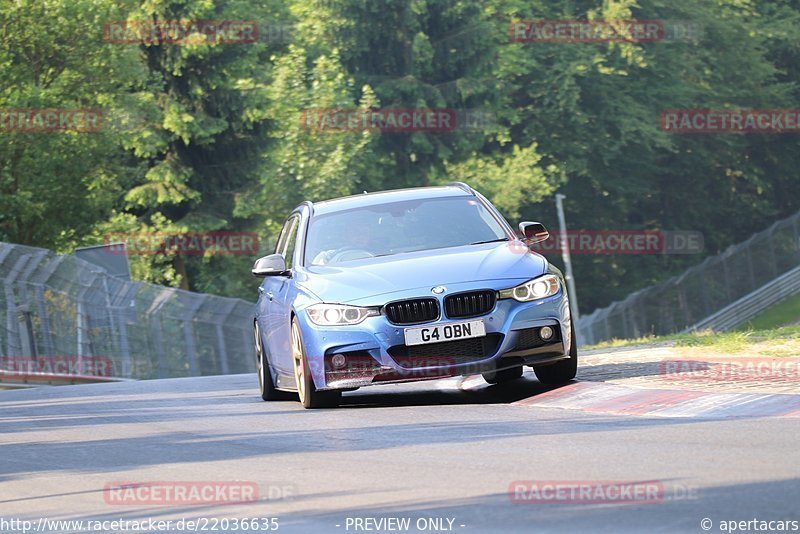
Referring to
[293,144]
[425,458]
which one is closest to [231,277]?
[293,144]

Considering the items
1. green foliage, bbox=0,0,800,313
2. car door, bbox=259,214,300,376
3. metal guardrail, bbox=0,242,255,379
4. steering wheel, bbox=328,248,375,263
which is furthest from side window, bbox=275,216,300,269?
green foliage, bbox=0,0,800,313

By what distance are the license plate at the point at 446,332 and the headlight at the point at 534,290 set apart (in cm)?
31

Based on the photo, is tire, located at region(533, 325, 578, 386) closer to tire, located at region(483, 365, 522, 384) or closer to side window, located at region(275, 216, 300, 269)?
tire, located at region(483, 365, 522, 384)

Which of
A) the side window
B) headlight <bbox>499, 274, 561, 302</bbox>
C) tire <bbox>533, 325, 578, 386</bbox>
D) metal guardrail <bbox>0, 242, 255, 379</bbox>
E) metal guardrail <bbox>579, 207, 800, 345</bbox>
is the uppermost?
the side window

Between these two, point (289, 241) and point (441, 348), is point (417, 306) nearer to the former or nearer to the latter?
point (441, 348)

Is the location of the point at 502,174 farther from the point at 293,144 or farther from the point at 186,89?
the point at 186,89

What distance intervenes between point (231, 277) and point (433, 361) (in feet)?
141

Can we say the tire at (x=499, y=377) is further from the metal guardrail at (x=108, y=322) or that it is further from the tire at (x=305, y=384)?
the metal guardrail at (x=108, y=322)

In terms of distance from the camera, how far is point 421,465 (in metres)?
9.51

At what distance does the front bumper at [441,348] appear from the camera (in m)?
12.5

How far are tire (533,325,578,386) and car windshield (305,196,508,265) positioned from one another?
1161 millimetres

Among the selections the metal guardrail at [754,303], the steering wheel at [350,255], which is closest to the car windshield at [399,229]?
the steering wheel at [350,255]

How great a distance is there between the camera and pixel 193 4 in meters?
53.8

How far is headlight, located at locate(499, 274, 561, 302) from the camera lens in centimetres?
1254
